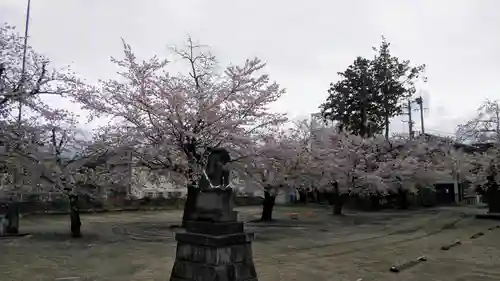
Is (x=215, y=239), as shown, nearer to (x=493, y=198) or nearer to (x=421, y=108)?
(x=493, y=198)

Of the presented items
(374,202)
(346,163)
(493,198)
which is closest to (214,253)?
(346,163)

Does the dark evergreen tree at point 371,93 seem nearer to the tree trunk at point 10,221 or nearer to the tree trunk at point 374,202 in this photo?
the tree trunk at point 374,202

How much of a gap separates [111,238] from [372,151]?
1986 cm

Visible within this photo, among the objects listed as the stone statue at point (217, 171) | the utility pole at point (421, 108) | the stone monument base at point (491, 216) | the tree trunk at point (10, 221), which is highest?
the utility pole at point (421, 108)

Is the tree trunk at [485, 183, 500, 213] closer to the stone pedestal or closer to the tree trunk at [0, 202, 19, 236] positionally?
the stone pedestal

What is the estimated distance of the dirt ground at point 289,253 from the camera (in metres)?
9.76

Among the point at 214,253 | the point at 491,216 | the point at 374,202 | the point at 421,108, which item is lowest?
the point at 491,216

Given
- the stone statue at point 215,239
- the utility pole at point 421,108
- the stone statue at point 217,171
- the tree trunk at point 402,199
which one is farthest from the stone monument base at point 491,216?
the stone statue at point 217,171

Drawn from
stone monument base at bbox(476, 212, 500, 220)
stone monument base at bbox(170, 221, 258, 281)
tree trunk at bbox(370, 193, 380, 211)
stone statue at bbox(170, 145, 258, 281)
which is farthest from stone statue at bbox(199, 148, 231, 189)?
tree trunk at bbox(370, 193, 380, 211)

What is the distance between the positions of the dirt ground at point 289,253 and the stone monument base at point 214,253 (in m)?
2.11

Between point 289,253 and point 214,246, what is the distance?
6.36 m

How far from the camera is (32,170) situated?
11.3 meters

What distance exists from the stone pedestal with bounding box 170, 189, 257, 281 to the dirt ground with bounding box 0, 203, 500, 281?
2152mm

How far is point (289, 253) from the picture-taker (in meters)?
12.7
